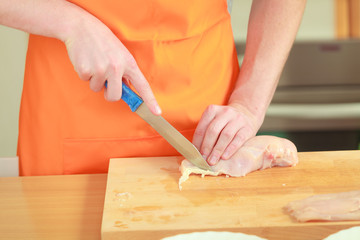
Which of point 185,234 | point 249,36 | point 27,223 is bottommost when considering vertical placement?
point 27,223

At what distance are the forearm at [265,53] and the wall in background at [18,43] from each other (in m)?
1.33

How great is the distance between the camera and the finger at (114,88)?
115 cm

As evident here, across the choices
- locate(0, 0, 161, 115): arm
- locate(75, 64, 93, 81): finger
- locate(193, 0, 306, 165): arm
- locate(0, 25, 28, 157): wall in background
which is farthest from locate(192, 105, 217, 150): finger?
locate(0, 25, 28, 157): wall in background

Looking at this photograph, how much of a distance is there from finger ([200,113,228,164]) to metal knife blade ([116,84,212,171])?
7 centimetres

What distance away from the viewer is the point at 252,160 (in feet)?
4.15

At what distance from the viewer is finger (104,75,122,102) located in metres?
1.15

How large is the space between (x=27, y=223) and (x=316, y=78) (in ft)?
6.85

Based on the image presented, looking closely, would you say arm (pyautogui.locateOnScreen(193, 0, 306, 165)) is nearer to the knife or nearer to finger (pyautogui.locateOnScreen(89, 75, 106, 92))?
the knife

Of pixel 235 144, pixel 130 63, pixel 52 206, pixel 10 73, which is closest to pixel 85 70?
pixel 130 63

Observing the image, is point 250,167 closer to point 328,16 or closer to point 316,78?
point 316,78

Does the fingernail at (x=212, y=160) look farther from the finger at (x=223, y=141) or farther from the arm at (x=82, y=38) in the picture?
the arm at (x=82, y=38)

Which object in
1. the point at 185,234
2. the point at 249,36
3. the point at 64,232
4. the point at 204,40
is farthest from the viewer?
the point at 249,36

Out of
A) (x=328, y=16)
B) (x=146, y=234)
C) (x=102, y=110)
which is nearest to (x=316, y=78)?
(x=328, y=16)

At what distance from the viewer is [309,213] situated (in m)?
1.01
